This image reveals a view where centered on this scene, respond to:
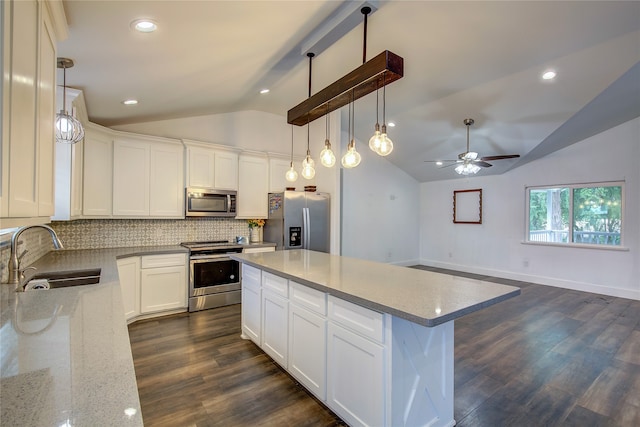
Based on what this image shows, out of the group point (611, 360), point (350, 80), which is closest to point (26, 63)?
point (350, 80)

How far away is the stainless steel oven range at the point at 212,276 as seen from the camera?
13.5 ft

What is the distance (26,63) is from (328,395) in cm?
231

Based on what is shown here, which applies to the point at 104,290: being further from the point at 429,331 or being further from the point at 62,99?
the point at 429,331

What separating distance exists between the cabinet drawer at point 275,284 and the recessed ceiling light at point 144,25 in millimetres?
1950

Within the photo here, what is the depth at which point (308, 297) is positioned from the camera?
228cm

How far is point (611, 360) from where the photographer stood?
2961 millimetres

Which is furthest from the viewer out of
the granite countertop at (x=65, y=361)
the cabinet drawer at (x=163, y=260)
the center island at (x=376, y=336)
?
the cabinet drawer at (x=163, y=260)

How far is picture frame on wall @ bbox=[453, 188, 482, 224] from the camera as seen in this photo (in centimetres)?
706

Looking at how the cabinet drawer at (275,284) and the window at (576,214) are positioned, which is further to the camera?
the window at (576,214)

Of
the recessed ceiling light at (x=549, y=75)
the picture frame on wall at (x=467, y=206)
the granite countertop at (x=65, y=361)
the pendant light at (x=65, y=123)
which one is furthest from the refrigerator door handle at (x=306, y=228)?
the picture frame on wall at (x=467, y=206)

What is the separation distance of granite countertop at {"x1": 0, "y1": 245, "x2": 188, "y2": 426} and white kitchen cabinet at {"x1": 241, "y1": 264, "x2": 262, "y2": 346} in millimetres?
1378

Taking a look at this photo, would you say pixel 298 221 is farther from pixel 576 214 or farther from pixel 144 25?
pixel 576 214

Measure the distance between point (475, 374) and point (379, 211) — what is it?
4.85 m

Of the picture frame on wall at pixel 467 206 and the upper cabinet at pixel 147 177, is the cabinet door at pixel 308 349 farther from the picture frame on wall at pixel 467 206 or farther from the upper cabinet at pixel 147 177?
the picture frame on wall at pixel 467 206
